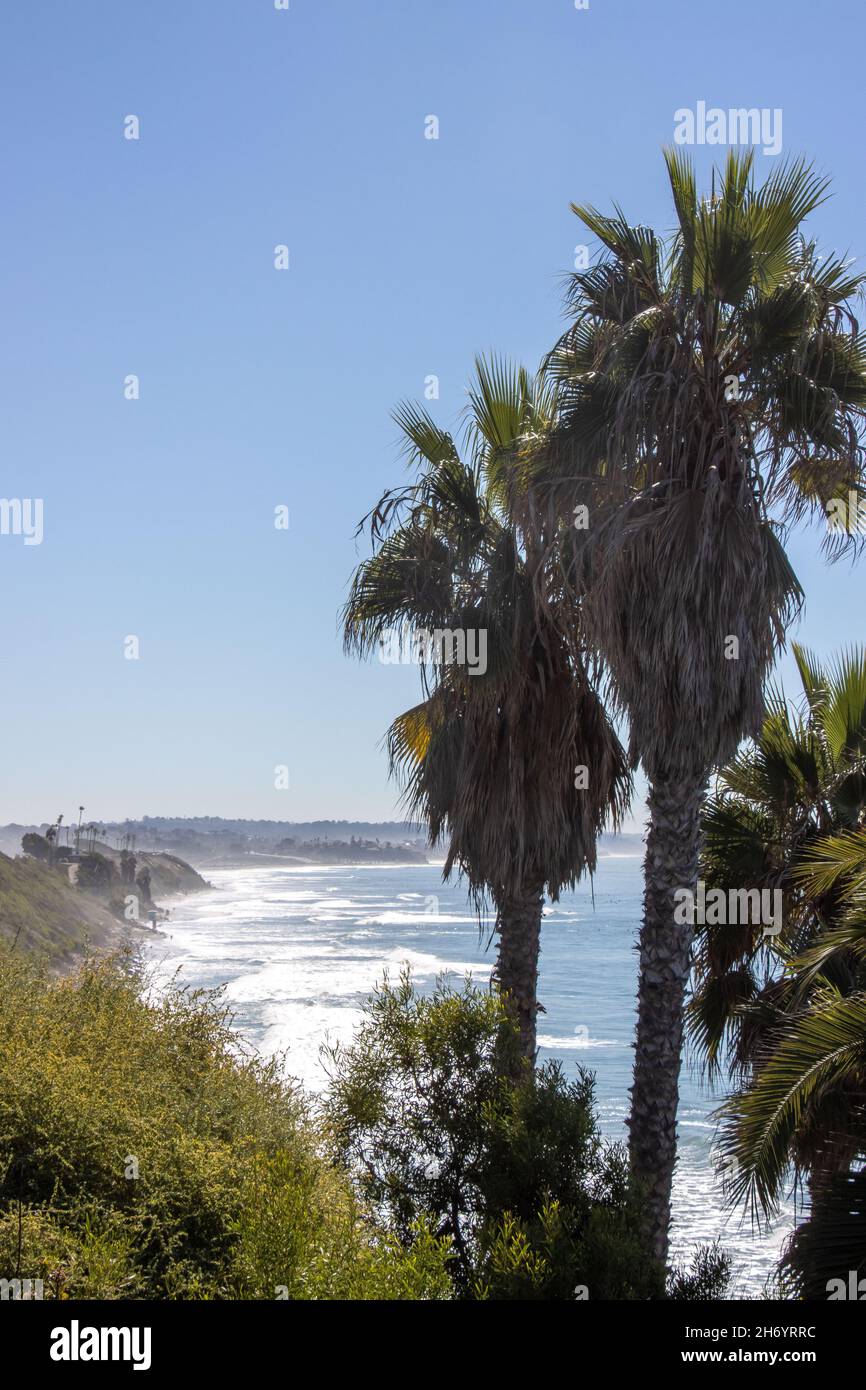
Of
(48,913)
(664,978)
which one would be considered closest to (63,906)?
(48,913)

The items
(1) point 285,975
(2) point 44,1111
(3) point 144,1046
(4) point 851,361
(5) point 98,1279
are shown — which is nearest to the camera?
(5) point 98,1279

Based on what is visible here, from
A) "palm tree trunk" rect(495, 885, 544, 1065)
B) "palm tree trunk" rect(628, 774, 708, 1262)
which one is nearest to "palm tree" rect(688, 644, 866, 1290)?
"palm tree trunk" rect(628, 774, 708, 1262)

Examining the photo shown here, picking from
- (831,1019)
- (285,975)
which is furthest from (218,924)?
(831,1019)

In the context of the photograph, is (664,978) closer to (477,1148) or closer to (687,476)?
(477,1148)

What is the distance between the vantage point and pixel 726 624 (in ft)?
31.0

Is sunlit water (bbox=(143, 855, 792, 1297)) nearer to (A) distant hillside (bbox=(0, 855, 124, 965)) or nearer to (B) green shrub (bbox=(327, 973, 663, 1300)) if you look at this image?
(B) green shrub (bbox=(327, 973, 663, 1300))

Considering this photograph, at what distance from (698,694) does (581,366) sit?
3.74 metres

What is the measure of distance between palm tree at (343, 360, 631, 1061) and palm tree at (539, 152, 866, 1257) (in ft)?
5.20

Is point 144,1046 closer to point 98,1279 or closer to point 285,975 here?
point 98,1279

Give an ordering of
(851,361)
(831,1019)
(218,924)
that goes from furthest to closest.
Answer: (218,924), (851,361), (831,1019)

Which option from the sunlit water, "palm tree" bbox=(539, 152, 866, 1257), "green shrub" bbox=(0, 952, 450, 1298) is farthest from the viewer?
the sunlit water

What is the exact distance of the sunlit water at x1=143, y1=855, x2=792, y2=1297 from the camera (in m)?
26.0

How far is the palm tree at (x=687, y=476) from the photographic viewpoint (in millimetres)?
9359

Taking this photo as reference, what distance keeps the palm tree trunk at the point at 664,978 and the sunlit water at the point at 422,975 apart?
4.40 feet
